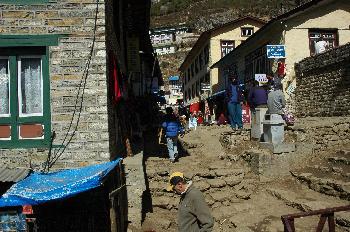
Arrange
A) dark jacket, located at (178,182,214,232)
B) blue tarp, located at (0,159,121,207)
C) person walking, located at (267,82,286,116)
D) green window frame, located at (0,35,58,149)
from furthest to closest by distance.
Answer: person walking, located at (267,82,286,116), green window frame, located at (0,35,58,149), blue tarp, located at (0,159,121,207), dark jacket, located at (178,182,214,232)

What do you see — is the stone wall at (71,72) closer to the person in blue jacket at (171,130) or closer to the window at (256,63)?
the person in blue jacket at (171,130)

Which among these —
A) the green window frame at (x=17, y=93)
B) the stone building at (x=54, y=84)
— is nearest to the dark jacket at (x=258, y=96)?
the stone building at (x=54, y=84)

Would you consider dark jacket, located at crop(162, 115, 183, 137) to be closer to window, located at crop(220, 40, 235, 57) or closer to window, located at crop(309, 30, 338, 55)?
window, located at crop(309, 30, 338, 55)

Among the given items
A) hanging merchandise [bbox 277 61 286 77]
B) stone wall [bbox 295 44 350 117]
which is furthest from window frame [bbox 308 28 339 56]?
hanging merchandise [bbox 277 61 286 77]

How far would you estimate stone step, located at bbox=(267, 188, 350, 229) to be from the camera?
26.2ft

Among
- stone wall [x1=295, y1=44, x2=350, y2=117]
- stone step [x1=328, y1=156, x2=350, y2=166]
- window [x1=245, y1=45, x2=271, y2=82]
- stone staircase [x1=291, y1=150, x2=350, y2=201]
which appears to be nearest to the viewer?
stone staircase [x1=291, y1=150, x2=350, y2=201]

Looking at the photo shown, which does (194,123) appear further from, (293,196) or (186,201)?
(186,201)

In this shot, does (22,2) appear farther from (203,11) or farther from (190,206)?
(203,11)

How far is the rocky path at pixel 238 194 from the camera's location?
9.18 m

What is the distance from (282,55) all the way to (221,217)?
10903 mm

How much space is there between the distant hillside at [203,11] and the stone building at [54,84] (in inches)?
2803

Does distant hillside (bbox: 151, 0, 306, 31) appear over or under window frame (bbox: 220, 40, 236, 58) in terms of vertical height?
over

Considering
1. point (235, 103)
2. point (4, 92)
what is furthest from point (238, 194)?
point (4, 92)

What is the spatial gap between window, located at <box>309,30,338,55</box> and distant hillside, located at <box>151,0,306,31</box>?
56.3m
